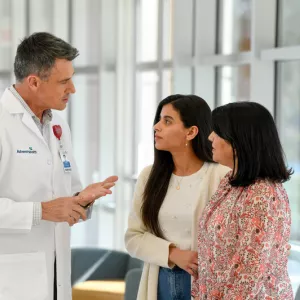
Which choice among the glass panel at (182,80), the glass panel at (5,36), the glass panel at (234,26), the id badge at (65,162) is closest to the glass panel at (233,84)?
the glass panel at (234,26)

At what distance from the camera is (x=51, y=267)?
2.96 metres

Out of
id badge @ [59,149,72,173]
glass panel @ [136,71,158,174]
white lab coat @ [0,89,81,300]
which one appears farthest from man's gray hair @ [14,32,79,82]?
glass panel @ [136,71,158,174]

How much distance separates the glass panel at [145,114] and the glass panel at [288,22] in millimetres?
1825

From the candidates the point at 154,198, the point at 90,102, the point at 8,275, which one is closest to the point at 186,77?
the point at 90,102

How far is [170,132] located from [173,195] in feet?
0.91

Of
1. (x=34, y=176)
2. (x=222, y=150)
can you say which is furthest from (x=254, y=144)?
(x=34, y=176)

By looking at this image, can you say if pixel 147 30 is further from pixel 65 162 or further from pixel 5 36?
pixel 65 162

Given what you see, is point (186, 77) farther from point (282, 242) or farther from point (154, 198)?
point (282, 242)

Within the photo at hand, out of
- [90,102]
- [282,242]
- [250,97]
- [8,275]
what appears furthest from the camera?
[90,102]

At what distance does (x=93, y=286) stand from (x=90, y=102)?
2143mm

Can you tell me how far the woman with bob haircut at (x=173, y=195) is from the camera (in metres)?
2.86

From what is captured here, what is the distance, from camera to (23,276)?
9.43ft

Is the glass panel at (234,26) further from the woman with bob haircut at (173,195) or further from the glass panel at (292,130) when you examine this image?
the woman with bob haircut at (173,195)

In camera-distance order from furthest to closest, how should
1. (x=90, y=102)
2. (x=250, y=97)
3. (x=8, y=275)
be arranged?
1. (x=90, y=102)
2. (x=250, y=97)
3. (x=8, y=275)
